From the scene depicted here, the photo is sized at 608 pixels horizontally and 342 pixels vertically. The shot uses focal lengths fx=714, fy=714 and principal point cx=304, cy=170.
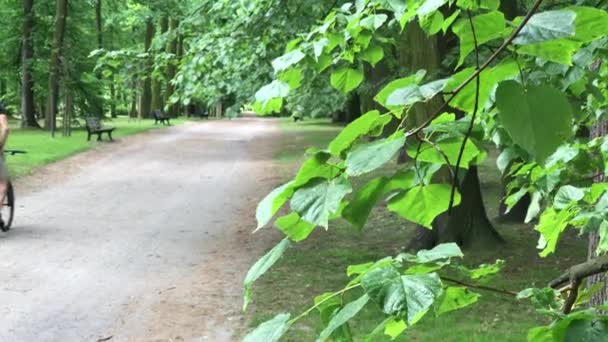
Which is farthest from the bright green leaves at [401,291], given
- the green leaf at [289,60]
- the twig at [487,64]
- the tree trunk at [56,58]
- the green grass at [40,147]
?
the tree trunk at [56,58]

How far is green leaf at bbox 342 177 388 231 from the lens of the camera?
1297mm

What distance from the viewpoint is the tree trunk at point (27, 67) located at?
106 ft

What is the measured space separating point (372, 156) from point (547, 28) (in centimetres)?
34

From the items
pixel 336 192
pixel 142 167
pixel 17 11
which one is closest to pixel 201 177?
pixel 142 167

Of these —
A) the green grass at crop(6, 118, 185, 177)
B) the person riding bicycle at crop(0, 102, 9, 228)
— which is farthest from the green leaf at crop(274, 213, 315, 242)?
the green grass at crop(6, 118, 185, 177)

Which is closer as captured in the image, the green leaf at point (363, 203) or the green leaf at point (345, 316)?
the green leaf at point (345, 316)

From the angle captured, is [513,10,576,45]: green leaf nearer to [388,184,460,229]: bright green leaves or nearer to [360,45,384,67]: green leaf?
[388,184,460,229]: bright green leaves

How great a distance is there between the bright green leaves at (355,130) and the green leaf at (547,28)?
28cm

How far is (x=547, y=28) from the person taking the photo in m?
1.11

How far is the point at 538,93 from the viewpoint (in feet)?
3.76

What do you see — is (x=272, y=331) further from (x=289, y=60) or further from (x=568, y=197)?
(x=568, y=197)

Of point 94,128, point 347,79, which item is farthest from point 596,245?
point 94,128

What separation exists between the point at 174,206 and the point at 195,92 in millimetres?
5854

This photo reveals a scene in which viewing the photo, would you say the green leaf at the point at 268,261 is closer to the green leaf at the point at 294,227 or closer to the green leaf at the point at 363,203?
the green leaf at the point at 294,227
